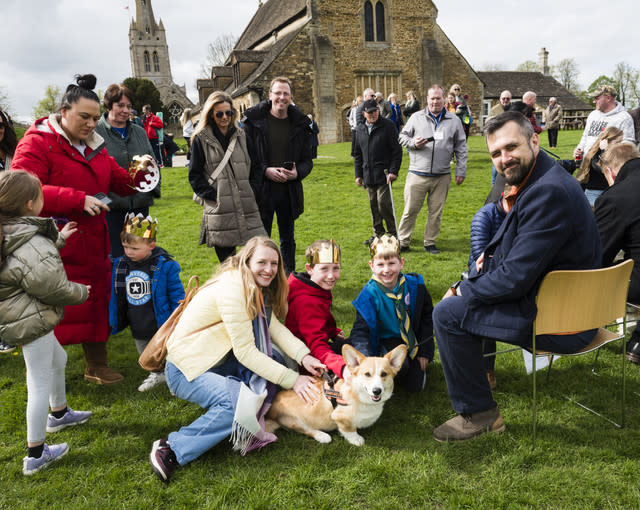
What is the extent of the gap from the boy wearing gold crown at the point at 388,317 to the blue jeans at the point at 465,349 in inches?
23.8

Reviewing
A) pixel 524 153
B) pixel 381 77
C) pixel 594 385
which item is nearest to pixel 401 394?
pixel 594 385

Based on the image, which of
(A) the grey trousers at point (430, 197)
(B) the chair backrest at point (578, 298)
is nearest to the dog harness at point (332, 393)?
(B) the chair backrest at point (578, 298)

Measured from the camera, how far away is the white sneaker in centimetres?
395

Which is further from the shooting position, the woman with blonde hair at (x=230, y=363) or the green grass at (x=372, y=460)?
the woman with blonde hair at (x=230, y=363)

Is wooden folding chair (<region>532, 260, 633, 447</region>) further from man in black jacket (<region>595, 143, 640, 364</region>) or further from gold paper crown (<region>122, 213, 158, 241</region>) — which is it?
gold paper crown (<region>122, 213, 158, 241</region>)

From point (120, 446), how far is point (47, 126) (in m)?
2.47

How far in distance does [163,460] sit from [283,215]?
364 centimetres

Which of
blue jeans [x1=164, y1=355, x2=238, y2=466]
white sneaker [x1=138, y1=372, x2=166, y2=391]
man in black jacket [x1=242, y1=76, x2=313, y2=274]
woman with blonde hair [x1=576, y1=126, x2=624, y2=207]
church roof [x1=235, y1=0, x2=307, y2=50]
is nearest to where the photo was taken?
blue jeans [x1=164, y1=355, x2=238, y2=466]

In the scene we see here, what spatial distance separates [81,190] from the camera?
145 inches

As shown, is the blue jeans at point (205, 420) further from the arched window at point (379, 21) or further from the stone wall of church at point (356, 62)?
the arched window at point (379, 21)

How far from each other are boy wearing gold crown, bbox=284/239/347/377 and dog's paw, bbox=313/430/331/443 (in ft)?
1.93

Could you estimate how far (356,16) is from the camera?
33.2 metres

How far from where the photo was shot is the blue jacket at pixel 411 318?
370cm

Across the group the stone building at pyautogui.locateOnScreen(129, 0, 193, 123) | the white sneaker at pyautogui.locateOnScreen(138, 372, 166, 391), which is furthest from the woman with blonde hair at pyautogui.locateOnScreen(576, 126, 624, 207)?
the stone building at pyautogui.locateOnScreen(129, 0, 193, 123)
